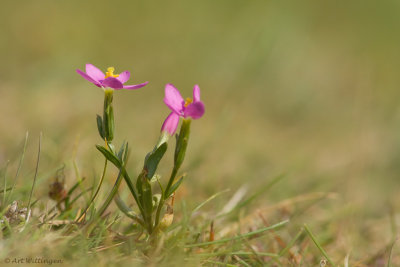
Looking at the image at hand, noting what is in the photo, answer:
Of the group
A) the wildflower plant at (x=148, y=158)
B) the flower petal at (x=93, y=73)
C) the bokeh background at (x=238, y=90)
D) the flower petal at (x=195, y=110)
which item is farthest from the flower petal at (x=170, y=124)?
the bokeh background at (x=238, y=90)

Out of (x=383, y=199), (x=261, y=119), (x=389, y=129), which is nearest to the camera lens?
(x=383, y=199)

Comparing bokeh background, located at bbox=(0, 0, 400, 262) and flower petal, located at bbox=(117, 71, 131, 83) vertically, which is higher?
flower petal, located at bbox=(117, 71, 131, 83)

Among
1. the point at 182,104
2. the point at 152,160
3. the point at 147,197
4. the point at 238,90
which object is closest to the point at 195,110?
the point at 182,104

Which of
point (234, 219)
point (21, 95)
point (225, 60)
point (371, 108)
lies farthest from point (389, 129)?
point (21, 95)

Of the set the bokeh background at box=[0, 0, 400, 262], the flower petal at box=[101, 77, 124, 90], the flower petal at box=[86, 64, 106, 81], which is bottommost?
the bokeh background at box=[0, 0, 400, 262]

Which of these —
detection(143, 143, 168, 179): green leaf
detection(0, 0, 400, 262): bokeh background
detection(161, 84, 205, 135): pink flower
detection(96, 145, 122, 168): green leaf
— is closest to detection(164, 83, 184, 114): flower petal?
detection(161, 84, 205, 135): pink flower

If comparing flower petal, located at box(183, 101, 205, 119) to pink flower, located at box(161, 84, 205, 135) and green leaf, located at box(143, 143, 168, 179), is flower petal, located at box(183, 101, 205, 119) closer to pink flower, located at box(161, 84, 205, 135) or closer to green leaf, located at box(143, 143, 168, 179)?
pink flower, located at box(161, 84, 205, 135)

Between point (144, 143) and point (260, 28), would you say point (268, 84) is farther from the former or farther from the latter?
point (144, 143)

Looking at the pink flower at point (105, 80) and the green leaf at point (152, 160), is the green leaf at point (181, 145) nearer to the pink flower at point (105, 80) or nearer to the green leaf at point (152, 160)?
the green leaf at point (152, 160)
